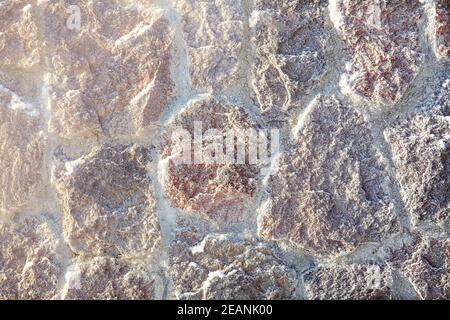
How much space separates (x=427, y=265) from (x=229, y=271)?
0.44 metres

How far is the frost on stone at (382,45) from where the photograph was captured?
1.45 metres

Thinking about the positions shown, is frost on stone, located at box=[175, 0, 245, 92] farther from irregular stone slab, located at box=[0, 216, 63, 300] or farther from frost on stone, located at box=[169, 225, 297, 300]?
irregular stone slab, located at box=[0, 216, 63, 300]

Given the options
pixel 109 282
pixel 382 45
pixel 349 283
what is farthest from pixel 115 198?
pixel 382 45

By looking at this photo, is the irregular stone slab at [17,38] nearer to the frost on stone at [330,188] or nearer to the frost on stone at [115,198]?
the frost on stone at [115,198]

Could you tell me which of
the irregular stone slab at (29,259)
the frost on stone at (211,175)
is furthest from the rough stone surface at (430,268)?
the irregular stone slab at (29,259)

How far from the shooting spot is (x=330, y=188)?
1459 millimetres

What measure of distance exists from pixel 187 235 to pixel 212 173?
0.49 feet

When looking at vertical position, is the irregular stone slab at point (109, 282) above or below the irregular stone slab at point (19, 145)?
below

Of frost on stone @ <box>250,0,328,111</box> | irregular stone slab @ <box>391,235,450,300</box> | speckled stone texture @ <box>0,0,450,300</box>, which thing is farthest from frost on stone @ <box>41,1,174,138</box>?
irregular stone slab @ <box>391,235,450,300</box>

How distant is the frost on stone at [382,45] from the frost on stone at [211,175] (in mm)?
275

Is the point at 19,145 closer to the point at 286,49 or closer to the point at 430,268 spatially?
the point at 286,49

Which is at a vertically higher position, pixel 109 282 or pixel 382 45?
pixel 382 45
